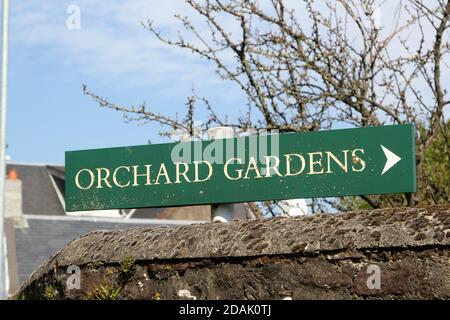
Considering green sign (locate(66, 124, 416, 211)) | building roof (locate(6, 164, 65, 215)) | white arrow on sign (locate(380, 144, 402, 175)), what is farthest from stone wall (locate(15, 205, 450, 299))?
building roof (locate(6, 164, 65, 215))

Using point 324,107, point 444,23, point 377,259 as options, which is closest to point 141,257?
point 377,259

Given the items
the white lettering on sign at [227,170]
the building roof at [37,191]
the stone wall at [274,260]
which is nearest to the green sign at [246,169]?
the white lettering on sign at [227,170]

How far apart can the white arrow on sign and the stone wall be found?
518 millimetres

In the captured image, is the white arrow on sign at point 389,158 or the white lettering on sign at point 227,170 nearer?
the white arrow on sign at point 389,158

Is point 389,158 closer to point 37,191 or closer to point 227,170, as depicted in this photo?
point 227,170

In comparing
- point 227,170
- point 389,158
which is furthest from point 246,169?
point 389,158

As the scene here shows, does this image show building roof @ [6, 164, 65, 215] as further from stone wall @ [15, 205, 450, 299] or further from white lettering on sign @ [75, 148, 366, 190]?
stone wall @ [15, 205, 450, 299]

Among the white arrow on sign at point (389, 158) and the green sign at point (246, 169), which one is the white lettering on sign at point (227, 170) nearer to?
the green sign at point (246, 169)

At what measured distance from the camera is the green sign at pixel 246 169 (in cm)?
707

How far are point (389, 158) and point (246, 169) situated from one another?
1.11 m

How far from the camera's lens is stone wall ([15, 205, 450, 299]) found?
6.12 metres

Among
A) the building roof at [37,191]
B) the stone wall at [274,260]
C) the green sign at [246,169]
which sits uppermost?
the building roof at [37,191]

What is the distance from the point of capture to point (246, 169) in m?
7.55
